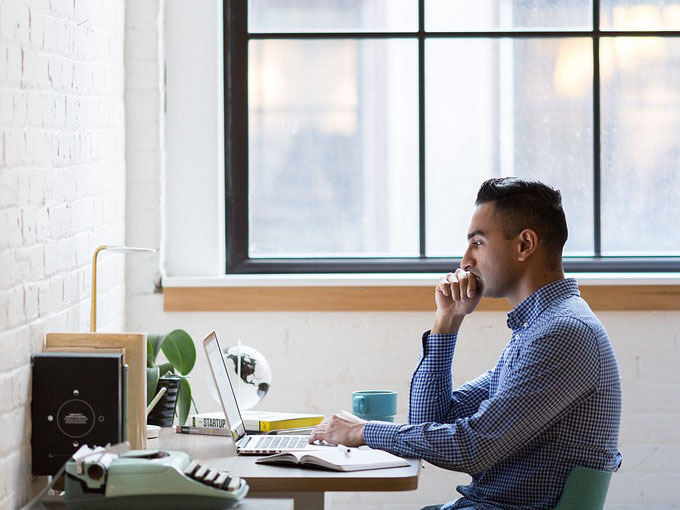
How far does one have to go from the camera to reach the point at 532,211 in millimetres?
2508

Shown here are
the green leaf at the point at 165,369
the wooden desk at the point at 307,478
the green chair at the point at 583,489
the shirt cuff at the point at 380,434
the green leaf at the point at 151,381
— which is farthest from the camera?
the green leaf at the point at 165,369

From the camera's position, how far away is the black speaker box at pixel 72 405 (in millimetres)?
2240

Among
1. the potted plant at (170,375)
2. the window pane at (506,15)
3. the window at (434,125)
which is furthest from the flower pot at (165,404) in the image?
the window pane at (506,15)

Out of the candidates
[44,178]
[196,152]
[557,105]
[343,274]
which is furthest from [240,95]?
[44,178]

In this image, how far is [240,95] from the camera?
141 inches

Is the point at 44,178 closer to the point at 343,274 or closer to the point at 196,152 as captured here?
the point at 196,152

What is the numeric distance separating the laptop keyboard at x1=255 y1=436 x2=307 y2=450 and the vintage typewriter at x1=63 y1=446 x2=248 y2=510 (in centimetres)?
52

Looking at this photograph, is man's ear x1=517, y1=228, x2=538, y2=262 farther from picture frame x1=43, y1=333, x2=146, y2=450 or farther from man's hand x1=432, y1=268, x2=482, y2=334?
picture frame x1=43, y1=333, x2=146, y2=450

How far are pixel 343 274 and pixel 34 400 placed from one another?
4.79 feet

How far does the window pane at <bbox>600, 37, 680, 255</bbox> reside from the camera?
→ 3.57m

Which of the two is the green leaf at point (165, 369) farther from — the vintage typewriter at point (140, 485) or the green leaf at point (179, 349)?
the vintage typewriter at point (140, 485)

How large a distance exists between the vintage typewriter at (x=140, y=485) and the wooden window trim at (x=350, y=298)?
1.57 m

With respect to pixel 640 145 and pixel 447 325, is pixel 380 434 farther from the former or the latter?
pixel 640 145

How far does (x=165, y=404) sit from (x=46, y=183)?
0.65 m
